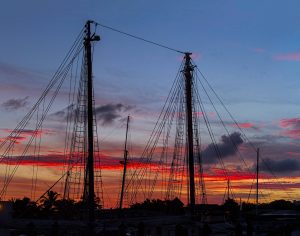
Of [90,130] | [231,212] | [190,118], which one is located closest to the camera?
[90,130]

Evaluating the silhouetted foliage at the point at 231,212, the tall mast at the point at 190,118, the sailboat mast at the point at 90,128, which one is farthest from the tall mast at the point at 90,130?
the silhouetted foliage at the point at 231,212

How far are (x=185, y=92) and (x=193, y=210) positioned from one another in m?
13.4

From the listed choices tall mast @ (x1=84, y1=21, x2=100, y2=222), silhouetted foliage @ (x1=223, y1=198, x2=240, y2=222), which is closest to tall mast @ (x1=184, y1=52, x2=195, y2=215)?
silhouetted foliage @ (x1=223, y1=198, x2=240, y2=222)

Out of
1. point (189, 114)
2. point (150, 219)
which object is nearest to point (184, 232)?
point (150, 219)

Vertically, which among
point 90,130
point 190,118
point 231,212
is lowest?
point 231,212

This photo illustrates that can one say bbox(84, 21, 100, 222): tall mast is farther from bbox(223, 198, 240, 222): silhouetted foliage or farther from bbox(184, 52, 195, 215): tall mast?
bbox(223, 198, 240, 222): silhouetted foliage

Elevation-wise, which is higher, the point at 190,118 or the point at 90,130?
the point at 190,118

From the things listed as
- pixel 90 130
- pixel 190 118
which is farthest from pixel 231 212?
pixel 90 130

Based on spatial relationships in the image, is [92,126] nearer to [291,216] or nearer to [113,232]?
[113,232]

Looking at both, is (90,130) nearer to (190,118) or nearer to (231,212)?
(190,118)

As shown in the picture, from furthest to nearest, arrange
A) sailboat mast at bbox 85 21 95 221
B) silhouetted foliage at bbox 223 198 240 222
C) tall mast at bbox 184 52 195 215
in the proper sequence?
silhouetted foliage at bbox 223 198 240 222 < tall mast at bbox 184 52 195 215 < sailboat mast at bbox 85 21 95 221

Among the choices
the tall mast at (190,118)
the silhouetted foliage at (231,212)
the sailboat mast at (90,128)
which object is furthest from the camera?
the silhouetted foliage at (231,212)

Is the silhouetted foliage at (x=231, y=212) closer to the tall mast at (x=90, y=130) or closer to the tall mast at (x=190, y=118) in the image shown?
the tall mast at (x=190, y=118)

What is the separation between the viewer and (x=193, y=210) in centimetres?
5553
